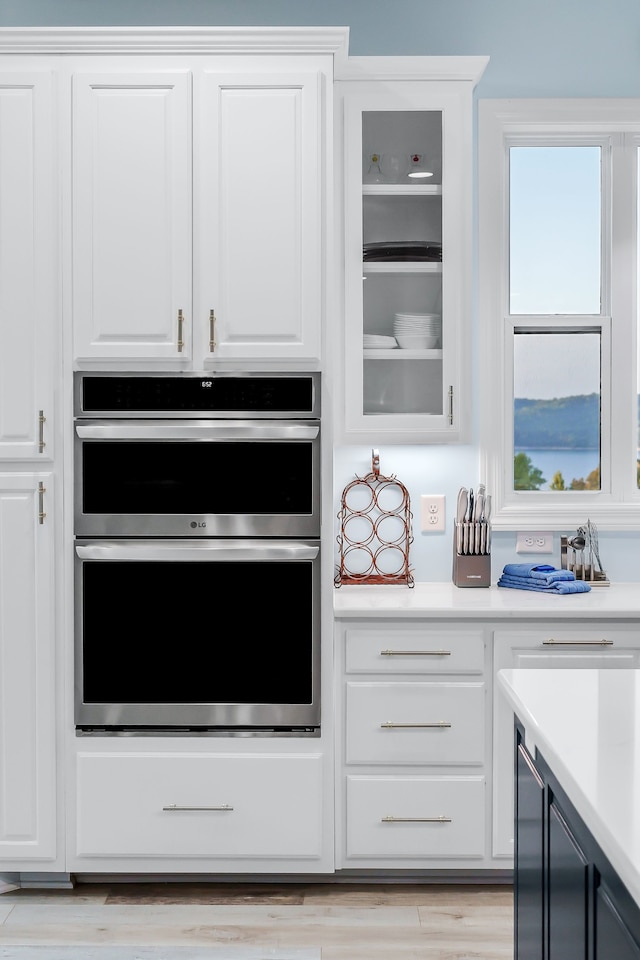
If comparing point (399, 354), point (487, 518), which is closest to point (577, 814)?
point (487, 518)

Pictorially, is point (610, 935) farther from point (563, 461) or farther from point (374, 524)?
point (563, 461)

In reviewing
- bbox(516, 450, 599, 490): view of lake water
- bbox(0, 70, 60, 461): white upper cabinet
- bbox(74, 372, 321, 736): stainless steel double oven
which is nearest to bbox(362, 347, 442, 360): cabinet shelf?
bbox(74, 372, 321, 736): stainless steel double oven

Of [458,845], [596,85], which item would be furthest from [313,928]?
[596,85]

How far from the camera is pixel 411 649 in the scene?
248cm

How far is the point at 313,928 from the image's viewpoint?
2344 millimetres

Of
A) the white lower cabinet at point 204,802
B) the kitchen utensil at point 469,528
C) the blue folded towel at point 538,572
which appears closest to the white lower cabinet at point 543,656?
the blue folded towel at point 538,572

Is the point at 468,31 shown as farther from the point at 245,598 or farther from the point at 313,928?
the point at 313,928

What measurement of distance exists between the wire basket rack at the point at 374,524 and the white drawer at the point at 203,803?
0.78 m

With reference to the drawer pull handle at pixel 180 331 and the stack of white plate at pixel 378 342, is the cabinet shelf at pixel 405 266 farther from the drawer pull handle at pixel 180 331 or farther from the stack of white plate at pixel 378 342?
the drawer pull handle at pixel 180 331

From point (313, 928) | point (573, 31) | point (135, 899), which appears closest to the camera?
point (313, 928)

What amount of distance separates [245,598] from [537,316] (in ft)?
4.91

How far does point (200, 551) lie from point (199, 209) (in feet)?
3.25

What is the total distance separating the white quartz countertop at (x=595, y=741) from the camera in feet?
3.22

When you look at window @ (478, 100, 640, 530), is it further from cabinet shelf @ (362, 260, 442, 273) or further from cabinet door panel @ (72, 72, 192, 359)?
cabinet door panel @ (72, 72, 192, 359)
